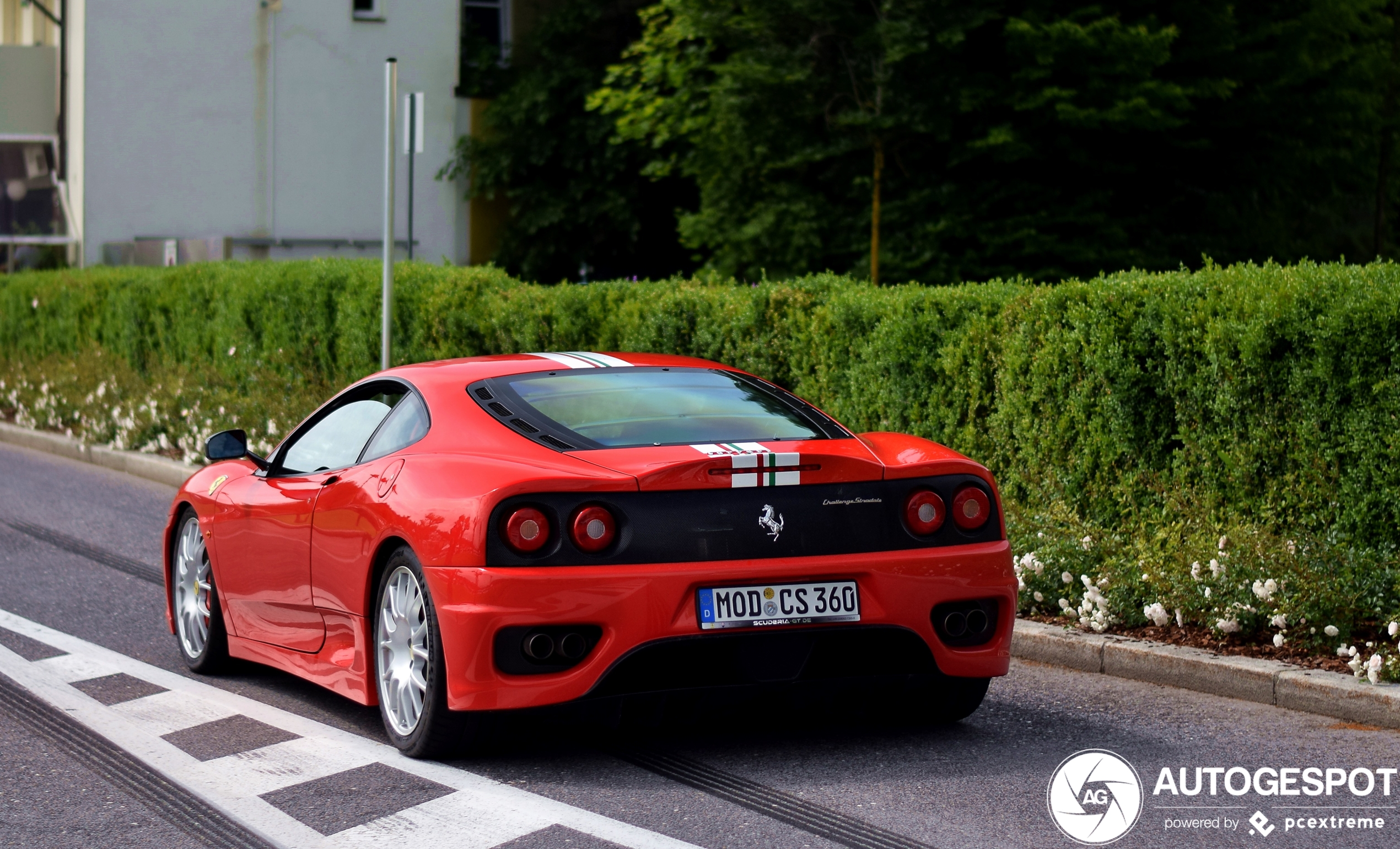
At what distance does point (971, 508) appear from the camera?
5523mm

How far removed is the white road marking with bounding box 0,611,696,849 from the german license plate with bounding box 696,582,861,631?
2.36 feet

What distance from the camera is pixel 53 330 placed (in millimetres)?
21516

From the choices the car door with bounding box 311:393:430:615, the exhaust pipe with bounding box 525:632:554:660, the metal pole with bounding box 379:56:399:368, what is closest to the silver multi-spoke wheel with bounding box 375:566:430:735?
the car door with bounding box 311:393:430:615

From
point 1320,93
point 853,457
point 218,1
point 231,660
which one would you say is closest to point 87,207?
point 218,1

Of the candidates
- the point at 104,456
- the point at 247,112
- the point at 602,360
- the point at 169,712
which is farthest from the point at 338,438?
the point at 247,112

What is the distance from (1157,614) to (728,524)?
2.75m

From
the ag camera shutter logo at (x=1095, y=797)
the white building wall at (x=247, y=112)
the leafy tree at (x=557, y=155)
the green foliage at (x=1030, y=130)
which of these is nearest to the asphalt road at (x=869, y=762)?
the ag camera shutter logo at (x=1095, y=797)

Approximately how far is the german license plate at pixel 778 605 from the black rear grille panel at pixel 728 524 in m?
0.10

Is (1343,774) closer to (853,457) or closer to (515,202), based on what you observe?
(853,457)

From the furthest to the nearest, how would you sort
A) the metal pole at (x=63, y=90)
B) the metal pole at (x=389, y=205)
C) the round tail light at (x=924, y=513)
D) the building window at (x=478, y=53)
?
the building window at (x=478, y=53)
the metal pole at (x=63, y=90)
the metal pole at (x=389, y=205)
the round tail light at (x=924, y=513)

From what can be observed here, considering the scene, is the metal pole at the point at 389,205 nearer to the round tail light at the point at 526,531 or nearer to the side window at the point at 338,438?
the side window at the point at 338,438

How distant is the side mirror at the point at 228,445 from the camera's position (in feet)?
21.2

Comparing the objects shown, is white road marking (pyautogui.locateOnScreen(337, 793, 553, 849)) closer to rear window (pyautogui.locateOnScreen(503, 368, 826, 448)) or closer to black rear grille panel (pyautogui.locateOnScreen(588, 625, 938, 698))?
black rear grille panel (pyautogui.locateOnScreen(588, 625, 938, 698))

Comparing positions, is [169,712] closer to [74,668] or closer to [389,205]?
[74,668]
